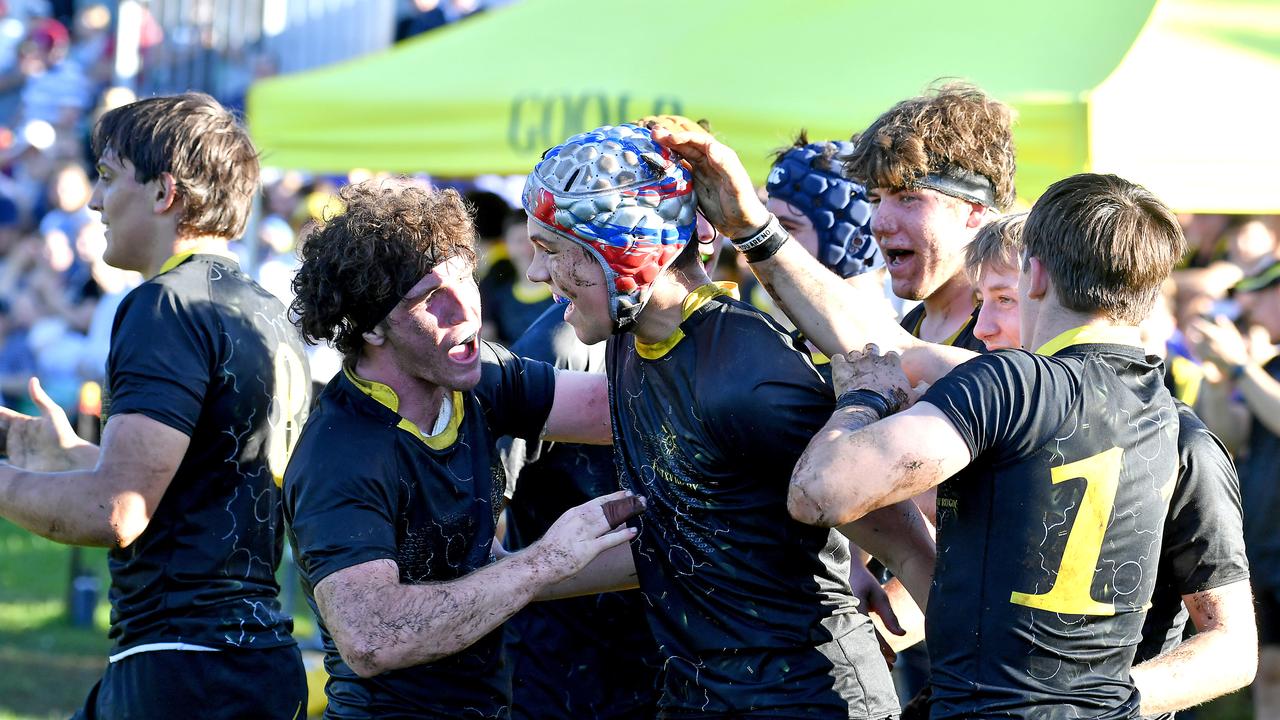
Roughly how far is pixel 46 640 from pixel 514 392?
6.23 metres

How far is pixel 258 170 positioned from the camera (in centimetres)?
420

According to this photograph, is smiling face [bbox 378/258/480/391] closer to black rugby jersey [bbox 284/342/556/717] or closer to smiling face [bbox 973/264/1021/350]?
black rugby jersey [bbox 284/342/556/717]

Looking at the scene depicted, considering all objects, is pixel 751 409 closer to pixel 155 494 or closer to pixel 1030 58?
pixel 155 494

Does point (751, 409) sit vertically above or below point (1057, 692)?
above

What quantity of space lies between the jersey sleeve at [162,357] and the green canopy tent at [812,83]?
123 inches

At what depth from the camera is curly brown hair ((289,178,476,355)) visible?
328 centimetres

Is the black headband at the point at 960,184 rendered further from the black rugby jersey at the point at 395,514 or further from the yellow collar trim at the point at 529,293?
the yellow collar trim at the point at 529,293

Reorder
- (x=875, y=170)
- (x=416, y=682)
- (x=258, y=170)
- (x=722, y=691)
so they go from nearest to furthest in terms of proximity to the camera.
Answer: (x=722, y=691)
(x=416, y=682)
(x=875, y=170)
(x=258, y=170)

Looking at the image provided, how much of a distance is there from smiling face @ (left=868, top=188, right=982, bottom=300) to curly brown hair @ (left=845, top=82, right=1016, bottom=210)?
0.23 feet

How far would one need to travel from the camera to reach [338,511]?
3.04 m

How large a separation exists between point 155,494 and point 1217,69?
4.63 m

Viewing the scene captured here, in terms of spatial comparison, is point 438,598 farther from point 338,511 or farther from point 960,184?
point 960,184

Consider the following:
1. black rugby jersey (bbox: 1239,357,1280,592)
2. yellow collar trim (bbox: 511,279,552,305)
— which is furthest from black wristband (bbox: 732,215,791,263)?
yellow collar trim (bbox: 511,279,552,305)

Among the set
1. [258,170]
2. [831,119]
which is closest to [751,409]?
[258,170]
